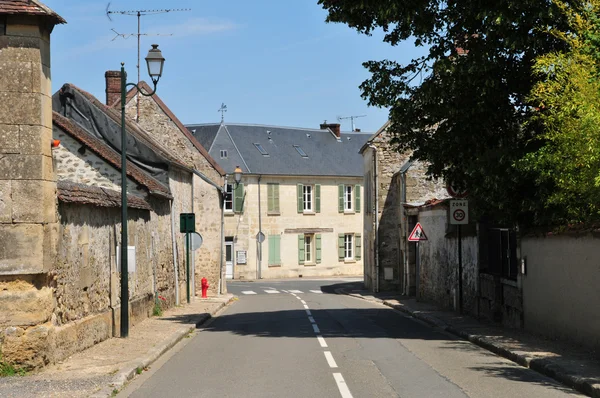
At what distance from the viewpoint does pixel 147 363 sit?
13117 millimetres

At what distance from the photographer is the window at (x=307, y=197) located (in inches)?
2210

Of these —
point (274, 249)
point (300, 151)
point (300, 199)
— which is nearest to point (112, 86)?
point (274, 249)

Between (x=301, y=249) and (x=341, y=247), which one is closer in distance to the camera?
(x=301, y=249)

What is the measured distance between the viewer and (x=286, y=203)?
55.4m

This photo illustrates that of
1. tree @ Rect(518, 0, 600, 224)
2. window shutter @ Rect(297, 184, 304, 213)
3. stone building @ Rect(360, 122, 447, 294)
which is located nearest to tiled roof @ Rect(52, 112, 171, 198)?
tree @ Rect(518, 0, 600, 224)

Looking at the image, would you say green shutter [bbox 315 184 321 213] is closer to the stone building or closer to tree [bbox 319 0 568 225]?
the stone building

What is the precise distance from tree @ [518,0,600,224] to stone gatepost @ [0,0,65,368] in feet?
25.6

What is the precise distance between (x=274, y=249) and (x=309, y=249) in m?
2.80

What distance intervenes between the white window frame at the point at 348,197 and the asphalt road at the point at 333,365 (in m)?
35.8

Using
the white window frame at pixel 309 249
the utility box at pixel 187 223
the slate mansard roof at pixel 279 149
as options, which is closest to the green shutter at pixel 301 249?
the white window frame at pixel 309 249

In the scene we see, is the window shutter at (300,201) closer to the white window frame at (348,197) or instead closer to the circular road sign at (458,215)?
the white window frame at (348,197)

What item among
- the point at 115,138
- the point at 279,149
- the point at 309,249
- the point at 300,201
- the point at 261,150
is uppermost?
the point at 279,149

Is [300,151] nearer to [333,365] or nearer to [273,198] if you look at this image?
[273,198]

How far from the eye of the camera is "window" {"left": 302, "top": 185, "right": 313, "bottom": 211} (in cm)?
5612
